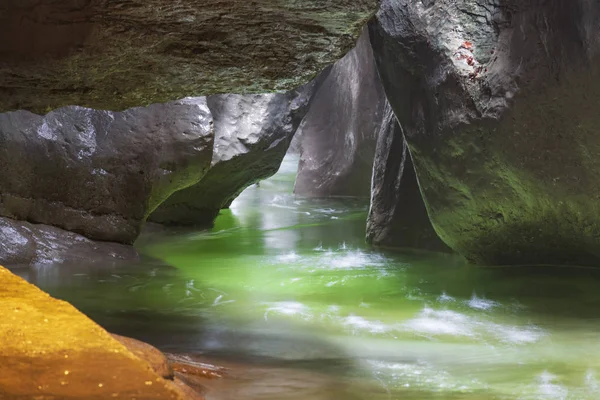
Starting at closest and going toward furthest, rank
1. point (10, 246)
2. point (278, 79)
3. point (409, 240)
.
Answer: point (278, 79) → point (10, 246) → point (409, 240)

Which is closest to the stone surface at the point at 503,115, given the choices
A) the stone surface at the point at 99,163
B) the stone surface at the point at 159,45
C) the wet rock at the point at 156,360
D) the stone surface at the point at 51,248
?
the stone surface at the point at 159,45

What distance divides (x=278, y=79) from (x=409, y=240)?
3683 millimetres

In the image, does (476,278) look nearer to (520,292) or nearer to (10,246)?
(520,292)

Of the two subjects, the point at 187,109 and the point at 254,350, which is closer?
the point at 254,350

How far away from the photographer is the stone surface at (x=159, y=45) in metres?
3.79

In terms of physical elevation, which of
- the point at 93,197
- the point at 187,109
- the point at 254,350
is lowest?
the point at 254,350

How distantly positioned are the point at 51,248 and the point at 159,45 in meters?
3.46

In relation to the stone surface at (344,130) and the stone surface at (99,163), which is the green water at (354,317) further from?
the stone surface at (344,130)

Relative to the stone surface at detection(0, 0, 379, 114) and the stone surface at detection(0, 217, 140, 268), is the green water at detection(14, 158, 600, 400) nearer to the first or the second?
the stone surface at detection(0, 217, 140, 268)

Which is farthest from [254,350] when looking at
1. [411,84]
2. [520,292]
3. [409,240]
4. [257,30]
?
[409,240]

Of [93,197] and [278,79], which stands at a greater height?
[278,79]

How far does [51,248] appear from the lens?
278 inches

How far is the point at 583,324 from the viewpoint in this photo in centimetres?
488

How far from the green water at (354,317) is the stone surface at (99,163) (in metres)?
0.68
